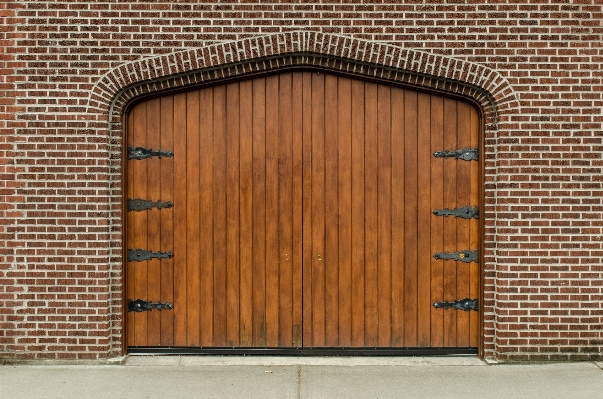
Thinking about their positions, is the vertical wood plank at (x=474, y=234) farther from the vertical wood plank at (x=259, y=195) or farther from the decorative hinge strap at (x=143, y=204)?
the decorative hinge strap at (x=143, y=204)

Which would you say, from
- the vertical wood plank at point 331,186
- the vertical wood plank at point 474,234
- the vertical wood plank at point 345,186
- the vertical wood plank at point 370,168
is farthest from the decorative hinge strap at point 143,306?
the vertical wood plank at point 474,234

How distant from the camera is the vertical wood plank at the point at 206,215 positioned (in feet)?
20.3

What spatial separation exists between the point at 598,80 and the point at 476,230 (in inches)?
68.0

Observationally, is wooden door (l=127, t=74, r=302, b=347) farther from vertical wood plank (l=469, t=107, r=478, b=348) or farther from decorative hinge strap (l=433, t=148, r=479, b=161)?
vertical wood plank (l=469, t=107, r=478, b=348)

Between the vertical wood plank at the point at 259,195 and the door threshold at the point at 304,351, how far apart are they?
1.27 feet

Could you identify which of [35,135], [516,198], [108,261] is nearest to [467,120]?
[516,198]

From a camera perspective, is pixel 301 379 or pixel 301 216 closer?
pixel 301 379

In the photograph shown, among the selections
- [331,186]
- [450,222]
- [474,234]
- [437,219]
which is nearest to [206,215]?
[331,186]

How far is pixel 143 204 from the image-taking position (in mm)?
6195

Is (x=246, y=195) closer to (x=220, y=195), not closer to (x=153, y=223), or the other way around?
(x=220, y=195)

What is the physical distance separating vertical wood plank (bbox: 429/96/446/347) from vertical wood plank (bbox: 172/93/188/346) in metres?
2.32

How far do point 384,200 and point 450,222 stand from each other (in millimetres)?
655

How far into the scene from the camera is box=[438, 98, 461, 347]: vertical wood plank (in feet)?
20.3

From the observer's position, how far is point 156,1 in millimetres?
5953
